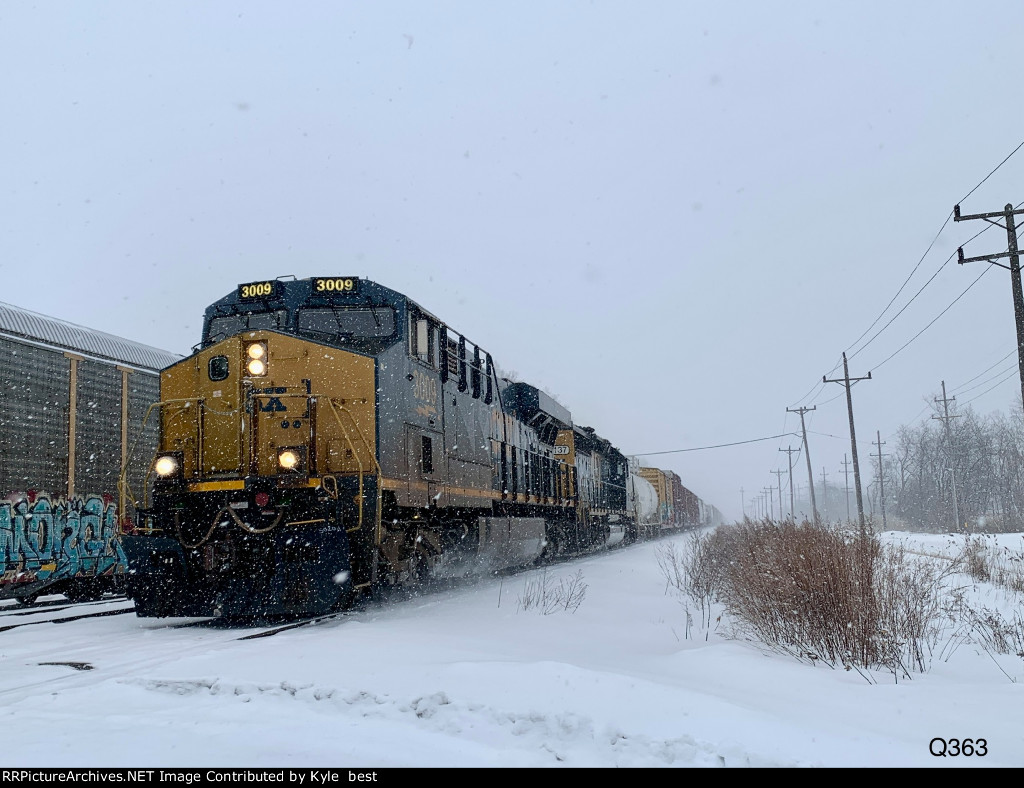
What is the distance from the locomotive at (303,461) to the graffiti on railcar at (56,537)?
7.51ft

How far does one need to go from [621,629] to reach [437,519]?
3545 millimetres

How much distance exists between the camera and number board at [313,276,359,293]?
1005cm

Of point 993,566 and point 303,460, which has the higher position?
point 303,460

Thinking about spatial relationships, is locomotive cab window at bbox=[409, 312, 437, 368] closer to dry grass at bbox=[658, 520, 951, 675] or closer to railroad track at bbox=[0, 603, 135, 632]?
railroad track at bbox=[0, 603, 135, 632]

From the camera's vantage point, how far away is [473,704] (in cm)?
459

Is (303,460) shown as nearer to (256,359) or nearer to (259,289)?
(256,359)

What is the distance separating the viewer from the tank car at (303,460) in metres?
8.25

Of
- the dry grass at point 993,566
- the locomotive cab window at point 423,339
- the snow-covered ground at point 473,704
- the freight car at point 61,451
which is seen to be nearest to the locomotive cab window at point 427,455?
the locomotive cab window at point 423,339

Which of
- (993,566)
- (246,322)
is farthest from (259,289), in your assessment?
(993,566)

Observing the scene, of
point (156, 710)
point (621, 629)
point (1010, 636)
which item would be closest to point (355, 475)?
point (621, 629)

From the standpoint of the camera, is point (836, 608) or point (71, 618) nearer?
point (836, 608)

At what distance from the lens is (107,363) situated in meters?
13.3

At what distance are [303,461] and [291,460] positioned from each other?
163mm
